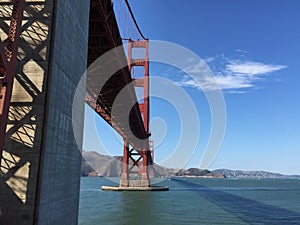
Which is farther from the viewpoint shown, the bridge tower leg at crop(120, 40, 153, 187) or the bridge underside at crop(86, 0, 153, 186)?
the bridge tower leg at crop(120, 40, 153, 187)

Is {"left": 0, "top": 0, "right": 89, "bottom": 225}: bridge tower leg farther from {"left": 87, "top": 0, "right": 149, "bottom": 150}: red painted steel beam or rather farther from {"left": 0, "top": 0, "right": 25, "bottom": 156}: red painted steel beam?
{"left": 87, "top": 0, "right": 149, "bottom": 150}: red painted steel beam

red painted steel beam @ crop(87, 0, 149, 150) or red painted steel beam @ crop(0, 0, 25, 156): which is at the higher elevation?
red painted steel beam @ crop(87, 0, 149, 150)

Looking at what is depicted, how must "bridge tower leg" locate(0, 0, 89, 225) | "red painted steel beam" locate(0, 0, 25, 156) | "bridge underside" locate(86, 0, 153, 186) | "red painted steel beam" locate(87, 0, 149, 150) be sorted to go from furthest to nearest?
"bridge underside" locate(86, 0, 153, 186), "red painted steel beam" locate(87, 0, 149, 150), "bridge tower leg" locate(0, 0, 89, 225), "red painted steel beam" locate(0, 0, 25, 156)

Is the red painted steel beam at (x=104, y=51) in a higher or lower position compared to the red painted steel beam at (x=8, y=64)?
higher

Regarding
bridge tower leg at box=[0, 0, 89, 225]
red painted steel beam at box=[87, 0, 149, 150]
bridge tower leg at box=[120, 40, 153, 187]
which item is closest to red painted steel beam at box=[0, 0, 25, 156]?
bridge tower leg at box=[0, 0, 89, 225]

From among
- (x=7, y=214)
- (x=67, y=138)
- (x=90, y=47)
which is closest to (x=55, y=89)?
(x=67, y=138)

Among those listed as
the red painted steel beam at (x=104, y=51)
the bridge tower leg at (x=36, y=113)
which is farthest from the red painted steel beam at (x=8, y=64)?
the red painted steel beam at (x=104, y=51)

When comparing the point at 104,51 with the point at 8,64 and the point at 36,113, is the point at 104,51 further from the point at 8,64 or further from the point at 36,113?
the point at 8,64

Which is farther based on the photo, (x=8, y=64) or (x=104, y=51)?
(x=104, y=51)

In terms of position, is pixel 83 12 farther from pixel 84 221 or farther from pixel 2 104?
pixel 84 221

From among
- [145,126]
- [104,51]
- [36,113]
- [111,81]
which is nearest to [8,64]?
[36,113]

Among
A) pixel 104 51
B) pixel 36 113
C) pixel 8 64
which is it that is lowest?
pixel 36 113

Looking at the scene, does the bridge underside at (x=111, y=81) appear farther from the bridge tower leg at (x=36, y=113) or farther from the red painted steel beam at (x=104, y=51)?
the bridge tower leg at (x=36, y=113)
